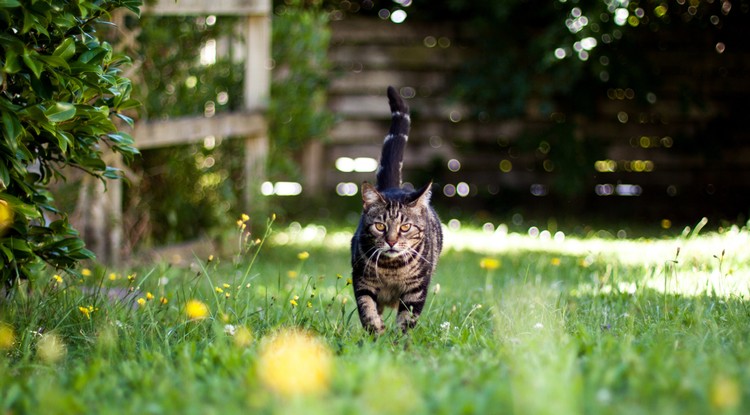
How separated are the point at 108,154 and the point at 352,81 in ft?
15.7

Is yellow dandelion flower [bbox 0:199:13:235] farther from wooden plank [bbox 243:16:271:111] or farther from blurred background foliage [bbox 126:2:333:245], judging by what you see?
wooden plank [bbox 243:16:271:111]

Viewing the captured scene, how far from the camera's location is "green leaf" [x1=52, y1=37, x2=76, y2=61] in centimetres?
291

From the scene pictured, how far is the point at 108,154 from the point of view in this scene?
5137mm

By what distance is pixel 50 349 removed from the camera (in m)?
2.83

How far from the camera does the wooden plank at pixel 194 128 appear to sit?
5316mm

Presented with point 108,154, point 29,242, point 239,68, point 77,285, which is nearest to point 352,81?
point 239,68

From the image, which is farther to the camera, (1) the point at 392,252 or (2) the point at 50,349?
(1) the point at 392,252

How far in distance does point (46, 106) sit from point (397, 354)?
1412mm

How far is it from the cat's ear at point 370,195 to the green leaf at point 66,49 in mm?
1350

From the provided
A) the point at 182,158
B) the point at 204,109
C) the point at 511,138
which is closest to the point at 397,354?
the point at 182,158

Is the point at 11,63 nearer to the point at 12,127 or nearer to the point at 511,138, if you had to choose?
the point at 12,127

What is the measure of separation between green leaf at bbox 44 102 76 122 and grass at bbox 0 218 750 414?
0.72 meters

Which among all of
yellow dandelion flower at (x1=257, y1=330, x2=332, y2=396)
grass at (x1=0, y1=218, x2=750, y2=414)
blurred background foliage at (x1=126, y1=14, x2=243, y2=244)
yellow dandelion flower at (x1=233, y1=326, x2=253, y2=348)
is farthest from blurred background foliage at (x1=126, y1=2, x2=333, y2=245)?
yellow dandelion flower at (x1=257, y1=330, x2=332, y2=396)

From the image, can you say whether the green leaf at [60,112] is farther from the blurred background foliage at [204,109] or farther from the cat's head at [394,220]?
the blurred background foliage at [204,109]
